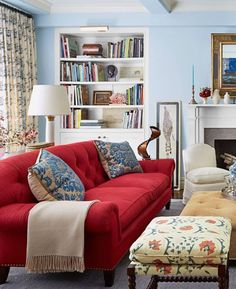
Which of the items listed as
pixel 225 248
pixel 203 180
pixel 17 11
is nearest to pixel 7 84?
pixel 17 11

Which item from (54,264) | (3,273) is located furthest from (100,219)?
(3,273)

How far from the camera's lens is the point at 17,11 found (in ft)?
23.1

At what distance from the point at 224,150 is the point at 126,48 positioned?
6.49 ft

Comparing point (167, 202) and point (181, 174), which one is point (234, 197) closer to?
point (167, 202)

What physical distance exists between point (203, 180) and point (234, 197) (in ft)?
4.89

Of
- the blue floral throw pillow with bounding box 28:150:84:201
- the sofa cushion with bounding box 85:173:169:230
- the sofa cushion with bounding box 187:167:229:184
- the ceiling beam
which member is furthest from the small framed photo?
the blue floral throw pillow with bounding box 28:150:84:201

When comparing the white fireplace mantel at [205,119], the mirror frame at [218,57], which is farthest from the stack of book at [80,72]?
the mirror frame at [218,57]

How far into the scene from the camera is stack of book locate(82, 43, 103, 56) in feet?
25.2

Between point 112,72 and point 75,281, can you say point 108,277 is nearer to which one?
point 75,281

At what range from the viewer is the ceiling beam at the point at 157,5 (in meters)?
6.43

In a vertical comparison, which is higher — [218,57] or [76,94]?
[218,57]

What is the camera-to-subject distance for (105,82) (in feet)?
25.3

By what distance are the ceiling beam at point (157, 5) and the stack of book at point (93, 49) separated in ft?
3.01

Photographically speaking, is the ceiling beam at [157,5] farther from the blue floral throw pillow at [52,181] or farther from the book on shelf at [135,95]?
the blue floral throw pillow at [52,181]
